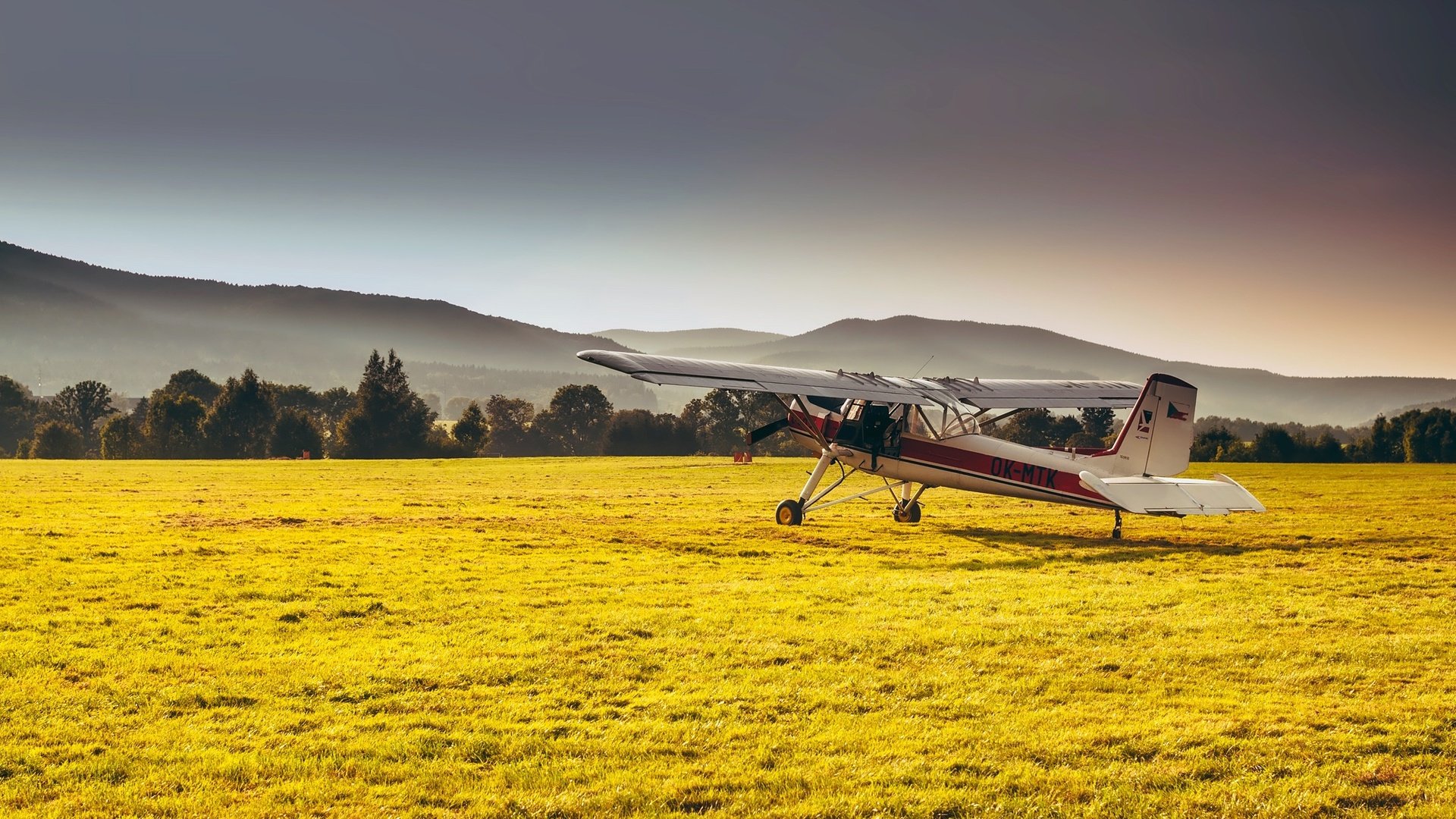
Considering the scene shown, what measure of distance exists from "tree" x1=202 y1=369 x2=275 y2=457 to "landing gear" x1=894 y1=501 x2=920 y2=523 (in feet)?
252

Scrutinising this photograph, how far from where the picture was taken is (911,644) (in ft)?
28.1

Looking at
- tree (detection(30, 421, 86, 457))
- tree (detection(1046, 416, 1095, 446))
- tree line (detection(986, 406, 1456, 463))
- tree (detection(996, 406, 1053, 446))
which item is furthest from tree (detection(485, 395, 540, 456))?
tree (detection(1046, 416, 1095, 446))

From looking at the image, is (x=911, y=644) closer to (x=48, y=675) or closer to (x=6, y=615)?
(x=48, y=675)

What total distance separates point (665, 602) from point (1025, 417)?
73.9 m

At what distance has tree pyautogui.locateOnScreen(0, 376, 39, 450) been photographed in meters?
109

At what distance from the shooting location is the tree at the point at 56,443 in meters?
83.6

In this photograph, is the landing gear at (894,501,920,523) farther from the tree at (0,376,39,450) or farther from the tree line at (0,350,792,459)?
the tree at (0,376,39,450)

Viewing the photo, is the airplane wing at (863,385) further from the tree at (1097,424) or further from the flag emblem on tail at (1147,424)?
the tree at (1097,424)

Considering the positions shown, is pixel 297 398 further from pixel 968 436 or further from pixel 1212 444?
pixel 968 436

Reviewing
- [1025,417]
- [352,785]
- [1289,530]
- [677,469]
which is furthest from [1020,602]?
[1025,417]

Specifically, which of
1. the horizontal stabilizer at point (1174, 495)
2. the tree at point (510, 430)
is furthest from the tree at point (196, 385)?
the horizontal stabilizer at point (1174, 495)

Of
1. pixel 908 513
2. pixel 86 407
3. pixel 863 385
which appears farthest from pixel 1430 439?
pixel 86 407

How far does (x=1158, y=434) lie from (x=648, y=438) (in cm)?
6813

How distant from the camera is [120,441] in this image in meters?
79.6
